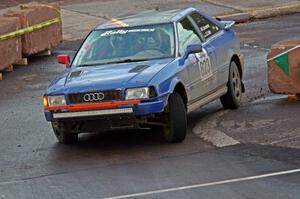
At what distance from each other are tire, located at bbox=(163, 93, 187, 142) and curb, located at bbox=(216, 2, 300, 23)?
14.8m

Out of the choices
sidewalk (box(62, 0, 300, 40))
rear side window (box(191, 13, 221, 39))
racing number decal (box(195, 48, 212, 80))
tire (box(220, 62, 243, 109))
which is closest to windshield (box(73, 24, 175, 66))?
racing number decal (box(195, 48, 212, 80))

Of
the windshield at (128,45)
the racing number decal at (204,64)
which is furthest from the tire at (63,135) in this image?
the racing number decal at (204,64)

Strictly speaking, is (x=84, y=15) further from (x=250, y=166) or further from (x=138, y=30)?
(x=250, y=166)

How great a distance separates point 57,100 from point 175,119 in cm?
142

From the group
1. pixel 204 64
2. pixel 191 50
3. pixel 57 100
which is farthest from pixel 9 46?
pixel 57 100

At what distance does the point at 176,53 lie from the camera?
35.8ft

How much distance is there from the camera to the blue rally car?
986 centimetres

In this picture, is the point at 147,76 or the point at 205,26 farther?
the point at 205,26

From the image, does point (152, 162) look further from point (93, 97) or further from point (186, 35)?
point (186, 35)

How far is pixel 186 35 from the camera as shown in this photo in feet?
37.6

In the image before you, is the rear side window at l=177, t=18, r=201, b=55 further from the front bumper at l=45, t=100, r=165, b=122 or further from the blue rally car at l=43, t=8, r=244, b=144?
the front bumper at l=45, t=100, r=165, b=122

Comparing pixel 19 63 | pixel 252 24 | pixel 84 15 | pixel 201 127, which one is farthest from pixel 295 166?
pixel 84 15

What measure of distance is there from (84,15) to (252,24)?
5616 millimetres

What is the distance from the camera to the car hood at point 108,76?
32.5 feet
